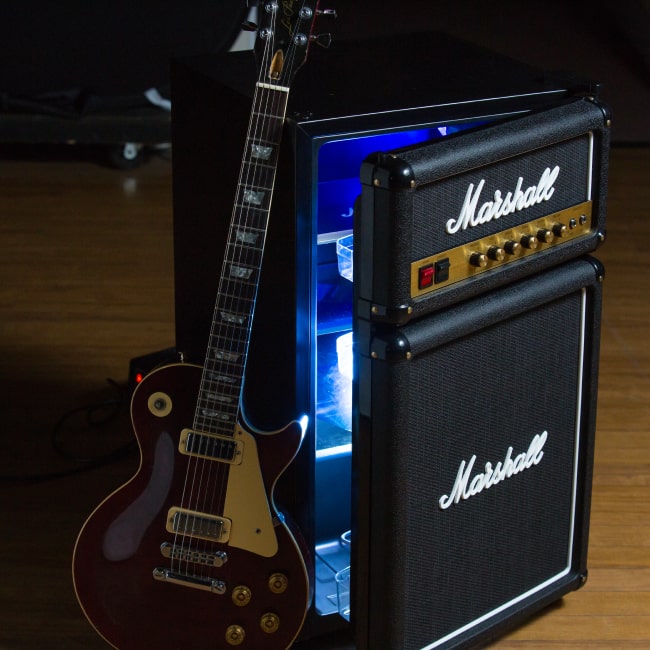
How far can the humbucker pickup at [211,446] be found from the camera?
1.70 m

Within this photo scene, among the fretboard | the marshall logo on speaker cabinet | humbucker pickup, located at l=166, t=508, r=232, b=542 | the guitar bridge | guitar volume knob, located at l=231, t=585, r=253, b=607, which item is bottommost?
guitar volume knob, located at l=231, t=585, r=253, b=607

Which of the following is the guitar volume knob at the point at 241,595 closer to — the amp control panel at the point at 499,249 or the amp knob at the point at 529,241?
the amp control panel at the point at 499,249

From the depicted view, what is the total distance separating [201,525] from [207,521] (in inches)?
0.4

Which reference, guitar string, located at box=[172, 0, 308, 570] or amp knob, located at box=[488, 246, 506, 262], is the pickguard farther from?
amp knob, located at box=[488, 246, 506, 262]

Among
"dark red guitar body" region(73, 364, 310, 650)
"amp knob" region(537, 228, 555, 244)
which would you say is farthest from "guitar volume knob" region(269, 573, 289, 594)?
"amp knob" region(537, 228, 555, 244)

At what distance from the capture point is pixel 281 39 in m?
1.60

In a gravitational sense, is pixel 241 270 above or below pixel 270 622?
above

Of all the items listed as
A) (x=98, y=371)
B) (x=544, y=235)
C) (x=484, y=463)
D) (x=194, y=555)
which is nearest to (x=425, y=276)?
(x=544, y=235)

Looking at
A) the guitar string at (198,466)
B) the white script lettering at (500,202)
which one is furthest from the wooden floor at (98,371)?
the white script lettering at (500,202)

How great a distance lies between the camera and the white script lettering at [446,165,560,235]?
1.55 meters

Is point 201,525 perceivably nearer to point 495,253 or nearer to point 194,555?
point 194,555

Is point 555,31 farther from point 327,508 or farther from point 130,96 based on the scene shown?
point 327,508

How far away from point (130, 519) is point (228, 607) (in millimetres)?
187

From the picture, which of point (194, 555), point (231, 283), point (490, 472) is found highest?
point (231, 283)
